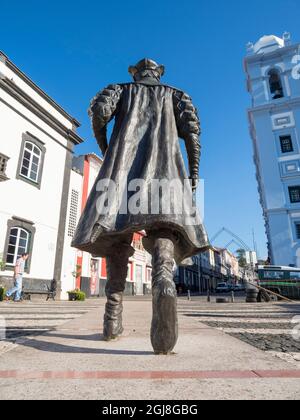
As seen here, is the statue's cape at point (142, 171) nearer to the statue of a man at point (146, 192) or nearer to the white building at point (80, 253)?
the statue of a man at point (146, 192)

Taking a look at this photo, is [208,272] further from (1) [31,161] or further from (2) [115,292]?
(2) [115,292]

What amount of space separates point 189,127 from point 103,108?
737mm

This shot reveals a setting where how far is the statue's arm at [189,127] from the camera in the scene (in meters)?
2.42

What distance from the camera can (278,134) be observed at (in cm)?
2514

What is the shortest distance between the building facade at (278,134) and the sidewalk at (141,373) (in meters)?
23.2

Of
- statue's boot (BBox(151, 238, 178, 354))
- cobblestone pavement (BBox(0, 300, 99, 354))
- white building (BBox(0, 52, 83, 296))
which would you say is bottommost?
cobblestone pavement (BBox(0, 300, 99, 354))

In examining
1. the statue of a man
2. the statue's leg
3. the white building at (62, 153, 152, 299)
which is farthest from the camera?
the white building at (62, 153, 152, 299)

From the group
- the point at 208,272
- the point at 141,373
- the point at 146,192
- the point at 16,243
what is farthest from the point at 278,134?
the point at 208,272

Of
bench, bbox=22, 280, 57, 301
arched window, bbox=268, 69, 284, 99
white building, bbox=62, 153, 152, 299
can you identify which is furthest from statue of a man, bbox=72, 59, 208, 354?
arched window, bbox=268, 69, 284, 99

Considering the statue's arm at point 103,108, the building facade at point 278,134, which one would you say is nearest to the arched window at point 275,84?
the building facade at point 278,134

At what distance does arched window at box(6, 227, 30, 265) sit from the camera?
1156cm

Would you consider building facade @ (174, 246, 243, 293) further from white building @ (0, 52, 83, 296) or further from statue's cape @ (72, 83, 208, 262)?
statue's cape @ (72, 83, 208, 262)

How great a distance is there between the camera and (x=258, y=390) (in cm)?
93

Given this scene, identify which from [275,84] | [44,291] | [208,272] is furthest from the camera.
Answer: [208,272]
